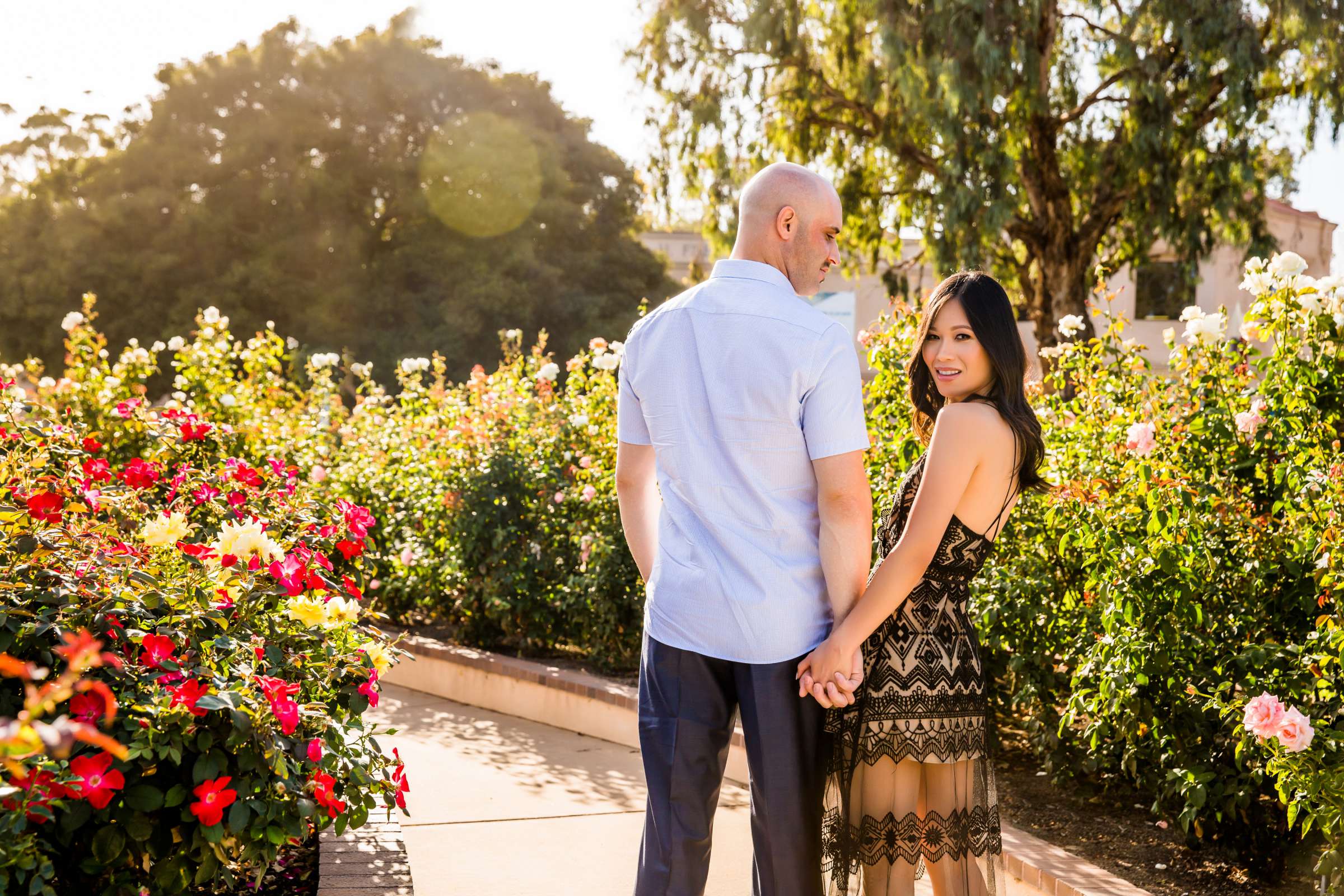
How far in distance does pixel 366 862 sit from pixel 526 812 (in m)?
1.09

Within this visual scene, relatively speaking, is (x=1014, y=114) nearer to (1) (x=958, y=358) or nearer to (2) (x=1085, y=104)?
(2) (x=1085, y=104)

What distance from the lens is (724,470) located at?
2.05 metres

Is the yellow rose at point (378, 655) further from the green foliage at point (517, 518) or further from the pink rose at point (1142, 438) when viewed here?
the green foliage at point (517, 518)

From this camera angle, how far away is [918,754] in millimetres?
2176

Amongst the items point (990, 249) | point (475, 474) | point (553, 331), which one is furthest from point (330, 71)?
point (475, 474)

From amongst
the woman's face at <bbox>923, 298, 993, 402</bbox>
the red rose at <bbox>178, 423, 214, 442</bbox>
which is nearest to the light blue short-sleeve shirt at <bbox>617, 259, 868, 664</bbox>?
the woman's face at <bbox>923, 298, 993, 402</bbox>

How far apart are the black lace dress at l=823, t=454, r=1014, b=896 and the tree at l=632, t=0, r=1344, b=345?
1239 centimetres

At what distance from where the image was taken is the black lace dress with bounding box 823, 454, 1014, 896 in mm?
2182

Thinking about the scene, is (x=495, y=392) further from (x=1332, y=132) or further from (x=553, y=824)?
(x=1332, y=132)

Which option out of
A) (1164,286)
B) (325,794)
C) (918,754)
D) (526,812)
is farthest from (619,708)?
(1164,286)

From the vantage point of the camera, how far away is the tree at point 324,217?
2536 centimetres

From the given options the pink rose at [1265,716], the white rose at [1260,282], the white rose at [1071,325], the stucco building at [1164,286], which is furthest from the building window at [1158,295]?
the pink rose at [1265,716]

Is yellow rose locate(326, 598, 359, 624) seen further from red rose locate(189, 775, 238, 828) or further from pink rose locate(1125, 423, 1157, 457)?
pink rose locate(1125, 423, 1157, 457)

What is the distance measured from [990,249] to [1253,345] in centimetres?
1254
